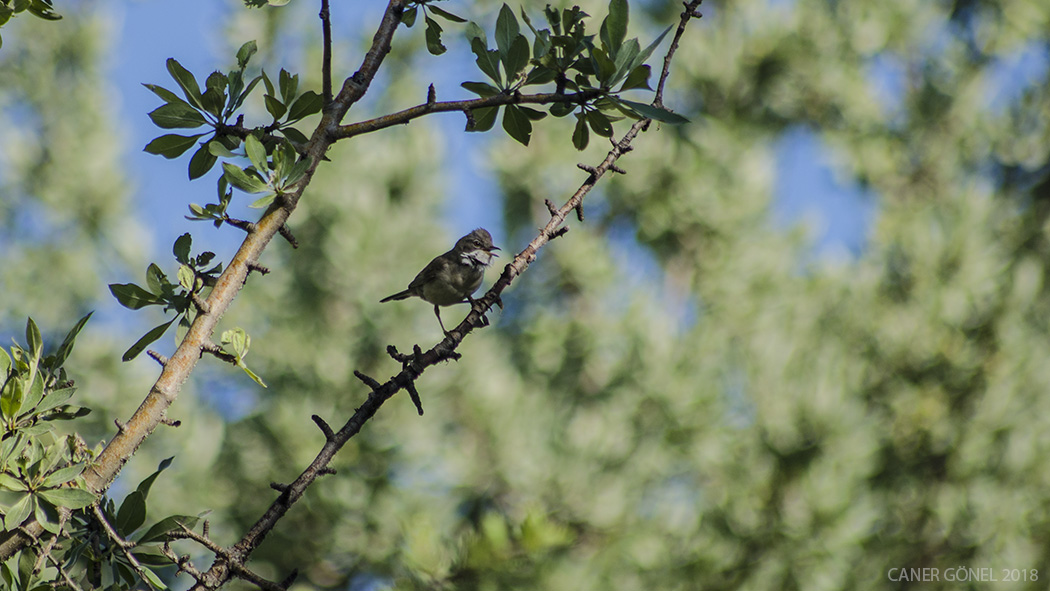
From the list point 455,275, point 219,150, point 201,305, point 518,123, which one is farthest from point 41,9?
point 455,275

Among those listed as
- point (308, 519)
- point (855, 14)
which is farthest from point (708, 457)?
point (855, 14)

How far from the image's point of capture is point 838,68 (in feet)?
32.9

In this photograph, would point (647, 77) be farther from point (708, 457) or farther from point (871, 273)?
point (871, 273)

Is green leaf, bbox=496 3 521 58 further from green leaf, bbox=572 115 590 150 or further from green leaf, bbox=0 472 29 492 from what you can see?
green leaf, bbox=0 472 29 492

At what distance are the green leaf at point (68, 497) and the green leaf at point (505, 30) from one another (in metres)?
1.03

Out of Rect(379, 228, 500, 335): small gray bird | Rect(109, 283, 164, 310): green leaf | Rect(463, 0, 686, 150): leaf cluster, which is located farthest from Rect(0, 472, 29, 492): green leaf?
Rect(379, 228, 500, 335): small gray bird

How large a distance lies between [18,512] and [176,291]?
1.46 ft

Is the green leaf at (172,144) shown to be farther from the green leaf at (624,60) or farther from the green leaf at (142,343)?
the green leaf at (624,60)

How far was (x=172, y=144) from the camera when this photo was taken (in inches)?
62.1

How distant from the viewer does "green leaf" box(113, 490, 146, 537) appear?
59.6 inches

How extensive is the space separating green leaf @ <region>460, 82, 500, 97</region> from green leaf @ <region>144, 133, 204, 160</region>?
0.52 meters

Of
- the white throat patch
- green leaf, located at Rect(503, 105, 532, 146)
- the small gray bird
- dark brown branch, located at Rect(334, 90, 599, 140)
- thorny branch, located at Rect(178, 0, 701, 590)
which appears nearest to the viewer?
thorny branch, located at Rect(178, 0, 701, 590)

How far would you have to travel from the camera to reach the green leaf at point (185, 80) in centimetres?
→ 150

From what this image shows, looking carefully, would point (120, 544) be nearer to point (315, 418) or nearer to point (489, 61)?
point (315, 418)
